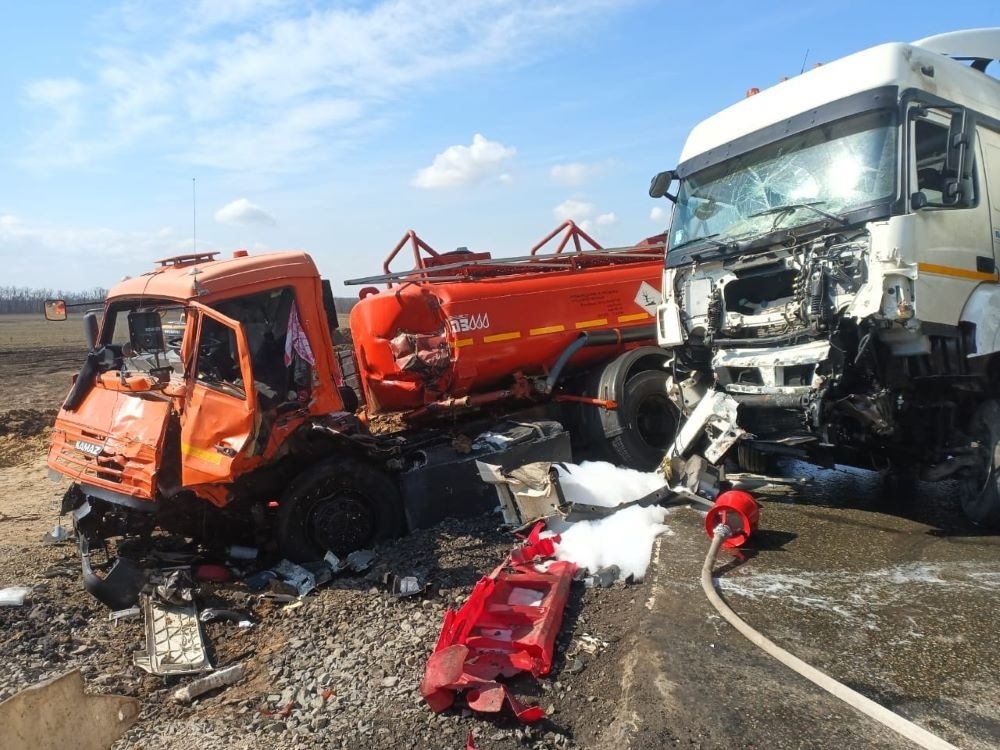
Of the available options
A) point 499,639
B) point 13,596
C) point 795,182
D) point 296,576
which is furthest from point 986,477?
point 13,596

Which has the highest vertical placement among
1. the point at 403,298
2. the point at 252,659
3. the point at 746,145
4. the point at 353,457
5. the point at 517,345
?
the point at 746,145

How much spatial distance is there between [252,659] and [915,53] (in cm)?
582

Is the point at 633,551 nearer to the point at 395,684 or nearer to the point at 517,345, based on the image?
the point at 395,684

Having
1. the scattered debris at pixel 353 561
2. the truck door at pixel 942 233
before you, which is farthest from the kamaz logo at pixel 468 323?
the truck door at pixel 942 233

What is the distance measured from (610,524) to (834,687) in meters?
2.29

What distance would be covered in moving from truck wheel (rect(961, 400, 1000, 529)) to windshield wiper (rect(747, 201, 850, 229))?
1723 mm

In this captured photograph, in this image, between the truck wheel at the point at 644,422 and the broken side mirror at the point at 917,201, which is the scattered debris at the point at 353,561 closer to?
the truck wheel at the point at 644,422

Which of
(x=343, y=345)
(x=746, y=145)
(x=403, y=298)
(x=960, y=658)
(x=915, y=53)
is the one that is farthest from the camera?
(x=403, y=298)

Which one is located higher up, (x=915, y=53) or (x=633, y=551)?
(x=915, y=53)

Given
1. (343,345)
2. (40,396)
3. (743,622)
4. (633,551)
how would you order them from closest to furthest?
(743,622) < (633,551) < (343,345) < (40,396)

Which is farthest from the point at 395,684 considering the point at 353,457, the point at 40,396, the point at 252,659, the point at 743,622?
the point at 40,396

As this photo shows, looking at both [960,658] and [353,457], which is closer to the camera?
[960,658]

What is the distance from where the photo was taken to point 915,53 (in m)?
5.12

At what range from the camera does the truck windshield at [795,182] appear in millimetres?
4984
